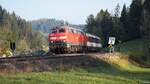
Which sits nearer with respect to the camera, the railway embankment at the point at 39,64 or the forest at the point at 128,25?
the railway embankment at the point at 39,64

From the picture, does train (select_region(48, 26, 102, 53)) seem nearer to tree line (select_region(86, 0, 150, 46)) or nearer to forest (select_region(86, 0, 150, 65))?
forest (select_region(86, 0, 150, 65))

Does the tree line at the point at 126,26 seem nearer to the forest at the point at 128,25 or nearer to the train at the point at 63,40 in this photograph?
the forest at the point at 128,25

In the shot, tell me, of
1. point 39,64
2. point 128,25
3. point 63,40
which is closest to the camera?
point 39,64

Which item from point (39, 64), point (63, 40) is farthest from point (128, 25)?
point (39, 64)

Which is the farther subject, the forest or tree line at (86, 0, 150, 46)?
tree line at (86, 0, 150, 46)

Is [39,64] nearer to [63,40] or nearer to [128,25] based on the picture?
[63,40]

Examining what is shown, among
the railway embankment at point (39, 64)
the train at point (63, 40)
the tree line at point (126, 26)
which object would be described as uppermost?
the tree line at point (126, 26)

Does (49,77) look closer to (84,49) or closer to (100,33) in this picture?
(84,49)

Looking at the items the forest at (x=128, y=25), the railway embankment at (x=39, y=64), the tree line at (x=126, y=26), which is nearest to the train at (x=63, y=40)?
the forest at (x=128, y=25)

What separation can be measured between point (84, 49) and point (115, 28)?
67073 mm

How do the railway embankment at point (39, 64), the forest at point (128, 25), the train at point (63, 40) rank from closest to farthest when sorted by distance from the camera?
the railway embankment at point (39, 64)
the train at point (63, 40)
the forest at point (128, 25)

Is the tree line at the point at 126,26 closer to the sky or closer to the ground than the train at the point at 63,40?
closer to the sky

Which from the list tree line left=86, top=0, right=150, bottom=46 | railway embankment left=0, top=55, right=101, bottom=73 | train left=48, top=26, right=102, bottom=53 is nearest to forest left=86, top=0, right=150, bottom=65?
tree line left=86, top=0, right=150, bottom=46

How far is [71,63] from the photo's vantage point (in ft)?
114
